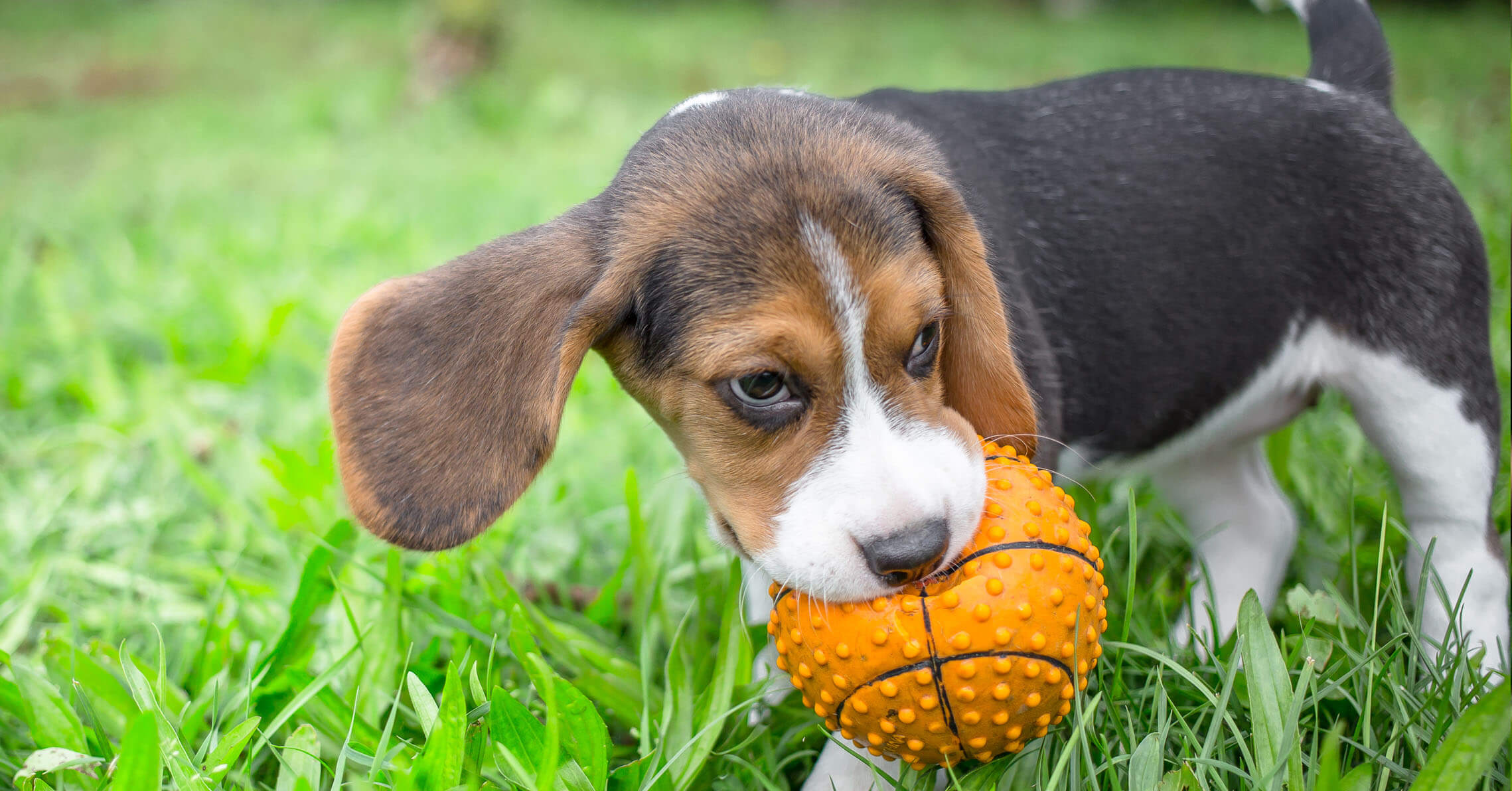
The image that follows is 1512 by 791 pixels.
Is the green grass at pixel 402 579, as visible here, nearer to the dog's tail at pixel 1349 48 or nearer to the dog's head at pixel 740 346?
the dog's head at pixel 740 346

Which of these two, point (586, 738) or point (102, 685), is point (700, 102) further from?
point (102, 685)

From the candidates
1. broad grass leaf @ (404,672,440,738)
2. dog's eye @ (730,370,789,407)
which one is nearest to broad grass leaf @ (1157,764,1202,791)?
dog's eye @ (730,370,789,407)

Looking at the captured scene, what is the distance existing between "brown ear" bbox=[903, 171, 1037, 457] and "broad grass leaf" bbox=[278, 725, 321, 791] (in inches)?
68.6

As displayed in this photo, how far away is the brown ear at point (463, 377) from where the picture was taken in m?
2.37

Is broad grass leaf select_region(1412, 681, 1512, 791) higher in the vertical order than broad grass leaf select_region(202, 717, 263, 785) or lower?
higher

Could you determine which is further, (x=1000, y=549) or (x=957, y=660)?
(x=1000, y=549)

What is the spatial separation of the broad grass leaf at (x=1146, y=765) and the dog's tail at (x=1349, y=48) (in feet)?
7.16

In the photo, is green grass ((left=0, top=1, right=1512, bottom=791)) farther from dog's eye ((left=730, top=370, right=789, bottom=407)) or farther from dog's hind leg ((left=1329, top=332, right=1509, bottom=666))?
dog's eye ((left=730, top=370, right=789, bottom=407))

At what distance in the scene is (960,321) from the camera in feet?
8.66

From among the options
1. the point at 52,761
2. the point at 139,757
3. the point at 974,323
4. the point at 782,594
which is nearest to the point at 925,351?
the point at 974,323

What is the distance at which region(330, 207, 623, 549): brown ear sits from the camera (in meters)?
2.37

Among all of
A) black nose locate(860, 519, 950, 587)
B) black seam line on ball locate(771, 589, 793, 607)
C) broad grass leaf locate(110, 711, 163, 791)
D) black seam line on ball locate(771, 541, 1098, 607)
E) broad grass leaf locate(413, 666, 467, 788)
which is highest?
black nose locate(860, 519, 950, 587)

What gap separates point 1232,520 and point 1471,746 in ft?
5.71

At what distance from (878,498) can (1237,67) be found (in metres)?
12.6
